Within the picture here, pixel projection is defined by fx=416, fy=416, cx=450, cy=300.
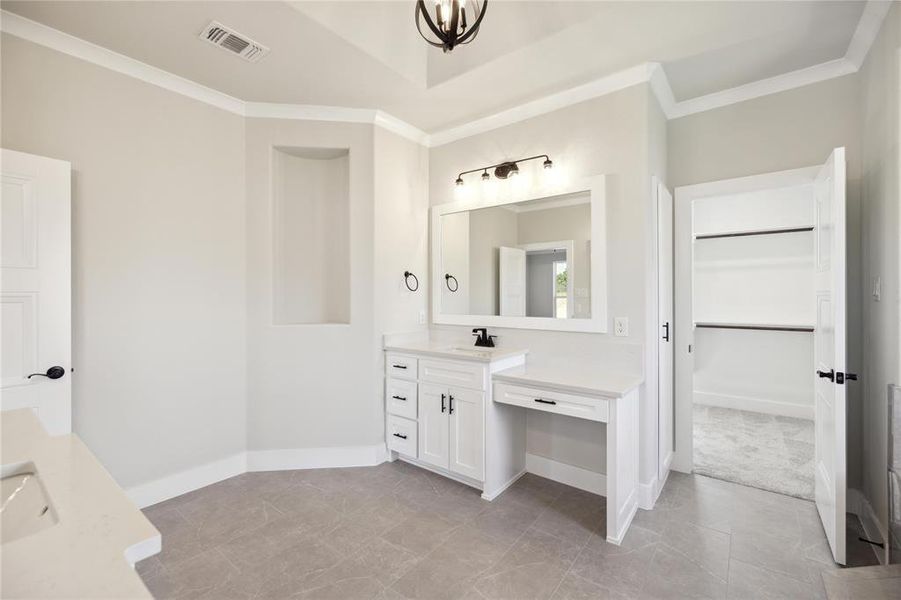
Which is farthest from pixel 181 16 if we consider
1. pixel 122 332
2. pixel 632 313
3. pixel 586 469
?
pixel 586 469

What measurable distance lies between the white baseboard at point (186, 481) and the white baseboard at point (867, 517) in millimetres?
3840

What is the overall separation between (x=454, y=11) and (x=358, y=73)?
1494 mm

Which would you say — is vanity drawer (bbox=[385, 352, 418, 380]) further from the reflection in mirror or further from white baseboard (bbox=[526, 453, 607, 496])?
white baseboard (bbox=[526, 453, 607, 496])

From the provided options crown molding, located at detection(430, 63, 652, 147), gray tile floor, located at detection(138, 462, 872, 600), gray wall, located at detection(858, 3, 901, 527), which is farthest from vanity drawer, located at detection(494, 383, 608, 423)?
crown molding, located at detection(430, 63, 652, 147)

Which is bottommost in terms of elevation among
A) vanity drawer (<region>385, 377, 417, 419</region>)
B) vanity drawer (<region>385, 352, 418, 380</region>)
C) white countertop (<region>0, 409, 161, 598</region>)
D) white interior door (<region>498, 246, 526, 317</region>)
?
vanity drawer (<region>385, 377, 417, 419</region>)

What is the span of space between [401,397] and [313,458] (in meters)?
0.82

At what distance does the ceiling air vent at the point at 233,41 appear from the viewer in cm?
227

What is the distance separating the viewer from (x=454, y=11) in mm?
1434

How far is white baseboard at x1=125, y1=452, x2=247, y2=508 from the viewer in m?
2.61

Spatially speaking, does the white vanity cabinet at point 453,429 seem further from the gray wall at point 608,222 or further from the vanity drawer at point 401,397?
the gray wall at point 608,222

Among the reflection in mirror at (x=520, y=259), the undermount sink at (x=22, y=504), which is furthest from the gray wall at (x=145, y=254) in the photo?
the reflection in mirror at (x=520, y=259)

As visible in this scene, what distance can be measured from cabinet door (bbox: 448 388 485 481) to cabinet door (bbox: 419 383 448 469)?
0.06 meters

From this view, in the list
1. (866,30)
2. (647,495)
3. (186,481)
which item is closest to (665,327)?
(647,495)

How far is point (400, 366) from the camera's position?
3.22 metres
